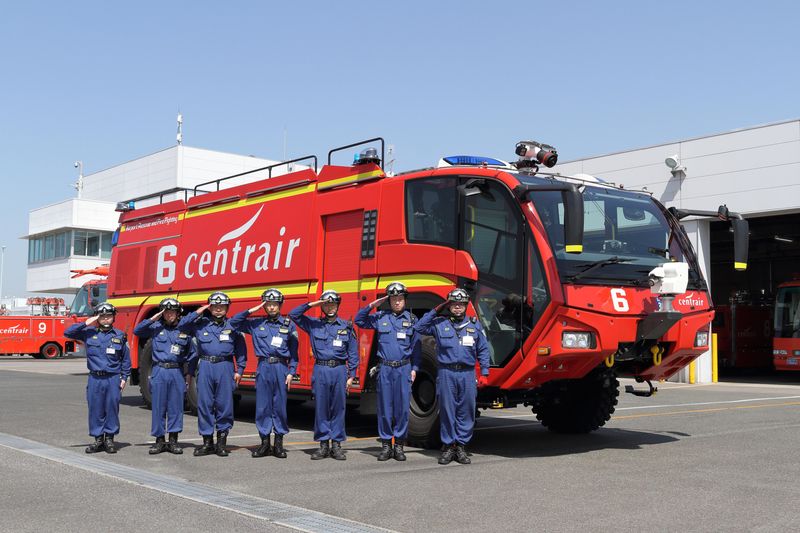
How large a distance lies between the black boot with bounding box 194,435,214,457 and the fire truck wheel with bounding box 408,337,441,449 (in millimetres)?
2271

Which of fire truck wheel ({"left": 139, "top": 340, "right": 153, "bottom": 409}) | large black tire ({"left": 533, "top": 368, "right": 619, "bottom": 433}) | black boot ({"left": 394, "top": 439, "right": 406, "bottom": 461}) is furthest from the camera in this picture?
fire truck wheel ({"left": 139, "top": 340, "right": 153, "bottom": 409})

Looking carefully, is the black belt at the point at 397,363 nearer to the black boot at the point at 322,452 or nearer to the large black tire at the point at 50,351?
the black boot at the point at 322,452

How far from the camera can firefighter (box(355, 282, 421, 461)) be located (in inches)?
374

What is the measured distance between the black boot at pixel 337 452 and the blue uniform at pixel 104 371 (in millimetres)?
2493

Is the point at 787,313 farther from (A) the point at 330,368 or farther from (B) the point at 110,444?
(B) the point at 110,444

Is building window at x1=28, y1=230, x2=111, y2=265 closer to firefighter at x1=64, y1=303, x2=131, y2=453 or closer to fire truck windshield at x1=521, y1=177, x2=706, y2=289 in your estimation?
firefighter at x1=64, y1=303, x2=131, y2=453

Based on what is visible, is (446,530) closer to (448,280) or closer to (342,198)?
(448,280)

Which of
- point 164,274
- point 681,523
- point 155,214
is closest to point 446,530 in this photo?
point 681,523

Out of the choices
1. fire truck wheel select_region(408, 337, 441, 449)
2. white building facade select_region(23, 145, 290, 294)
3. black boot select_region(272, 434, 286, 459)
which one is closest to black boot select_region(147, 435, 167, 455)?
black boot select_region(272, 434, 286, 459)

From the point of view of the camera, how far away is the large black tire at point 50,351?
4359 centimetres

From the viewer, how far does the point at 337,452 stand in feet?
31.2

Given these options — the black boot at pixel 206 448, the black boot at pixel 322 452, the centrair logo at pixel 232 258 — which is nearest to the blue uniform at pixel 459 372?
the black boot at pixel 322 452

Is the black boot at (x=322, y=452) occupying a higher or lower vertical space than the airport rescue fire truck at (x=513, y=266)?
lower

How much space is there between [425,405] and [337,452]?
4.00 feet
